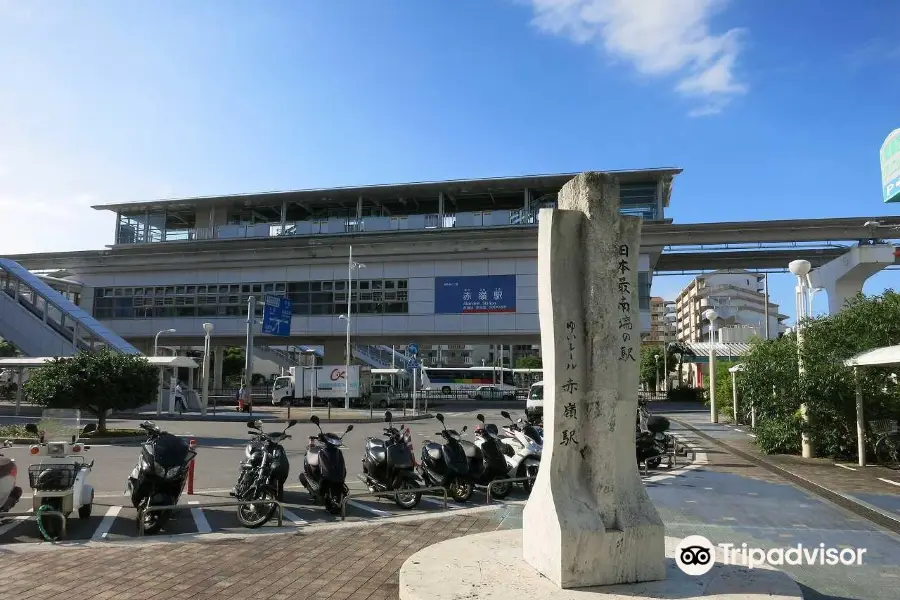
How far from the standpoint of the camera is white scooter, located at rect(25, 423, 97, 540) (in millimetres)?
6887

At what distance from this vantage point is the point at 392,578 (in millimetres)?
5516

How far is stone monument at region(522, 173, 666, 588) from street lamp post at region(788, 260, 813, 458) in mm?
9699

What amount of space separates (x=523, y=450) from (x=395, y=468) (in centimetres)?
274

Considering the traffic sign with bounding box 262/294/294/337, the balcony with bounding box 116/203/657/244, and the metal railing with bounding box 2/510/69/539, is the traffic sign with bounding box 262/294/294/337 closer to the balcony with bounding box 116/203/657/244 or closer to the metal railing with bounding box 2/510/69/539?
the balcony with bounding box 116/203/657/244

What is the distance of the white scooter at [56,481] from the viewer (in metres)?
6.89

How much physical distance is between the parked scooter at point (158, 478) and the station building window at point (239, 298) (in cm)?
3238

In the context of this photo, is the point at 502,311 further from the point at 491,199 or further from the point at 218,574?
the point at 218,574

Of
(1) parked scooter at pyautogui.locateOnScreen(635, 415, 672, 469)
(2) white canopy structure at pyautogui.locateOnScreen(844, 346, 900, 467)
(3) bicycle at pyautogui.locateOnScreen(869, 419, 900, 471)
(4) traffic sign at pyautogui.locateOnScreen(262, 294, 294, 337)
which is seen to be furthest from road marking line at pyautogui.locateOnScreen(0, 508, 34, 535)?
(4) traffic sign at pyautogui.locateOnScreen(262, 294, 294, 337)

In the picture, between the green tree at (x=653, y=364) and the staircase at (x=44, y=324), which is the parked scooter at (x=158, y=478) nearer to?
the staircase at (x=44, y=324)

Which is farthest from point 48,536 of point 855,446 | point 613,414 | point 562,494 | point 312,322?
point 312,322

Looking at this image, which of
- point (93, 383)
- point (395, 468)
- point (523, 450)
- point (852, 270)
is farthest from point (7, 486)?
point (852, 270)

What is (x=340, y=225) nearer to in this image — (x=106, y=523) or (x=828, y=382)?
(x=828, y=382)

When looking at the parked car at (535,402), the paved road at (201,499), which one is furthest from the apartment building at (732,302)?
the paved road at (201,499)

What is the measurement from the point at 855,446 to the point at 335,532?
37.2 feet
